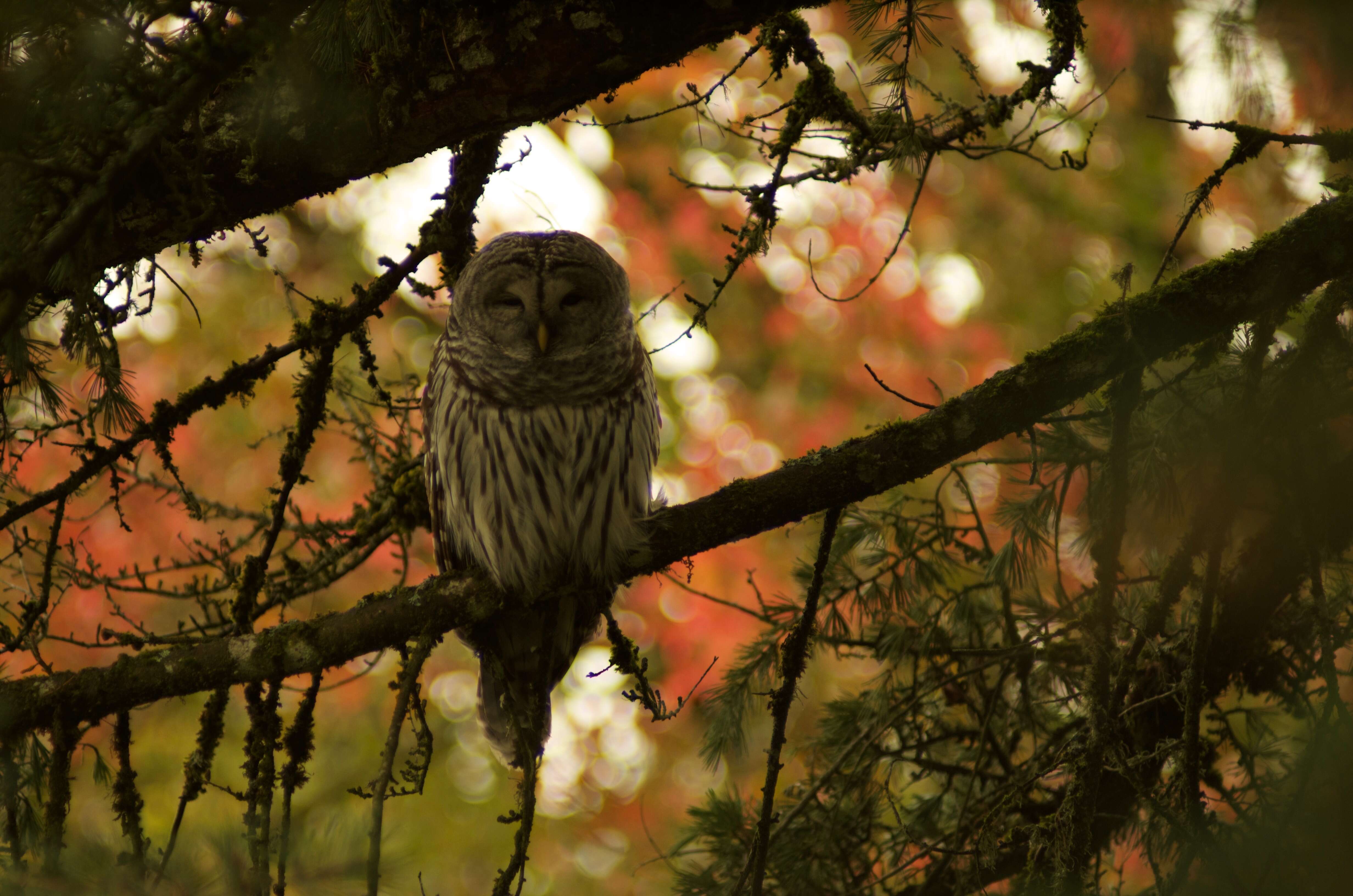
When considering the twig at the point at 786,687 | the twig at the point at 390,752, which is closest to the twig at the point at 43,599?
the twig at the point at 390,752

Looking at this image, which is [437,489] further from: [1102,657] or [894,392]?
[1102,657]

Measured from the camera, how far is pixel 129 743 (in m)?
2.47

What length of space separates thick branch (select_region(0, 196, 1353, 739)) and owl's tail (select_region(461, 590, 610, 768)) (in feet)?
0.98

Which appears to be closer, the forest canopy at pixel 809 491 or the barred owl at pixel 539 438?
the forest canopy at pixel 809 491

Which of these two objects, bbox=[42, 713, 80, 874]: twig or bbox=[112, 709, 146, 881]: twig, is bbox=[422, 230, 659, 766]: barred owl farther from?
bbox=[42, 713, 80, 874]: twig

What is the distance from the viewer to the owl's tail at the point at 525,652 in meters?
2.82

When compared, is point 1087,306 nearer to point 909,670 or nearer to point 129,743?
point 909,670

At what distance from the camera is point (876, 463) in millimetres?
2314

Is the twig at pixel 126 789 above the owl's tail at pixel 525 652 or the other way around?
the other way around

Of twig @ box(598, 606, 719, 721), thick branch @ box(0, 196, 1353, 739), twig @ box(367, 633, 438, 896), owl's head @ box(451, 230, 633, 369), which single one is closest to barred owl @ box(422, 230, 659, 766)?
owl's head @ box(451, 230, 633, 369)

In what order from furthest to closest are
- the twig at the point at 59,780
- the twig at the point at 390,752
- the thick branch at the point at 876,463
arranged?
the thick branch at the point at 876,463
the twig at the point at 59,780
the twig at the point at 390,752

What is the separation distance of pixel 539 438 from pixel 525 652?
804 mm

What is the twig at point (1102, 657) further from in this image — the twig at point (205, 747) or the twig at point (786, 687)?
the twig at point (205, 747)

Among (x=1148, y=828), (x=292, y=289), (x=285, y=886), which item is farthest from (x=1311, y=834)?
(x=292, y=289)
